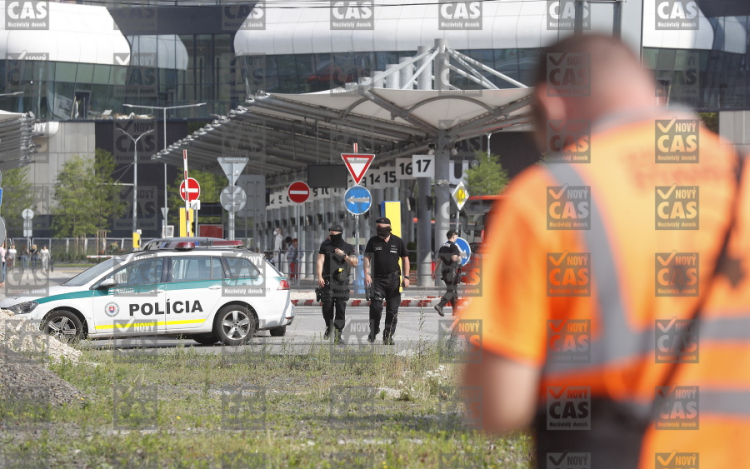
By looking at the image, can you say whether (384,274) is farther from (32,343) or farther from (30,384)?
(30,384)

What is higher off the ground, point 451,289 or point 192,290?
point 192,290

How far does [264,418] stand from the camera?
7.45 m

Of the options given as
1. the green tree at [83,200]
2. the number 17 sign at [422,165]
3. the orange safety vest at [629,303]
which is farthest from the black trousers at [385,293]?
the green tree at [83,200]

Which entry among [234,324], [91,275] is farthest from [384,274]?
[91,275]

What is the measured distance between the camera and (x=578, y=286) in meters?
1.77

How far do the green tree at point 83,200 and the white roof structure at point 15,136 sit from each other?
99.5 feet

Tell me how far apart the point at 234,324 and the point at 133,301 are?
1.51m

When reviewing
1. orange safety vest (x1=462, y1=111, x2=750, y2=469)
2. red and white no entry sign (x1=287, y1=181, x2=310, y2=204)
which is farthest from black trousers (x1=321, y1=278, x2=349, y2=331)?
orange safety vest (x1=462, y1=111, x2=750, y2=469)

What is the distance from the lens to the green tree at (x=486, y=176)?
62375 millimetres

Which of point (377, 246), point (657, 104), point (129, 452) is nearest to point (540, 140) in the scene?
point (657, 104)

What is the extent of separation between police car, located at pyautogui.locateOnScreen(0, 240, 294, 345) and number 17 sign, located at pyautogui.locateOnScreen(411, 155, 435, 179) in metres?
10.6

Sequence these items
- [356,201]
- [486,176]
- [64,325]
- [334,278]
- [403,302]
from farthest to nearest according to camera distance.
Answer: [486,176], [403,302], [356,201], [334,278], [64,325]

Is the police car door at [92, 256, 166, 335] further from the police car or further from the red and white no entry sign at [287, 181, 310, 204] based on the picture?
the red and white no entry sign at [287, 181, 310, 204]

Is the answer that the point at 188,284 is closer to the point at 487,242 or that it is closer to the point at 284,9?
the point at 487,242
